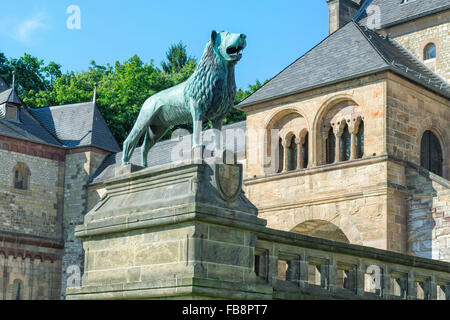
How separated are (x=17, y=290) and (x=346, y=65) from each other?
1927 centimetres

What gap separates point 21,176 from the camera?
123 ft

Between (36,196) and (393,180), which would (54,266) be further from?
(393,180)

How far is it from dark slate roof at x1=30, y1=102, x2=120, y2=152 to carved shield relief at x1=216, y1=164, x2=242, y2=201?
94.6 ft

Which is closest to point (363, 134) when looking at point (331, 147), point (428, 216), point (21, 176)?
point (331, 147)

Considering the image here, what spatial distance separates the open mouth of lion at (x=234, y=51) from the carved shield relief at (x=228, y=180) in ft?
4.64

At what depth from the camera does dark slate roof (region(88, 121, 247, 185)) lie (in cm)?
3108

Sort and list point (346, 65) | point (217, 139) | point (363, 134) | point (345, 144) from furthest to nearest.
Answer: point (346, 65) < point (345, 144) < point (363, 134) < point (217, 139)

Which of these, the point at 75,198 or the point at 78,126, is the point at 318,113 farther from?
the point at 78,126

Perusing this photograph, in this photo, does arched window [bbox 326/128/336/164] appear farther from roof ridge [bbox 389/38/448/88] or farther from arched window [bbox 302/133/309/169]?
roof ridge [bbox 389/38/448/88]

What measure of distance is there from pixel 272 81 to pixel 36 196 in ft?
51.2

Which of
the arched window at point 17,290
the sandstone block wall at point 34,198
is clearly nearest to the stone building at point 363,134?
the sandstone block wall at point 34,198

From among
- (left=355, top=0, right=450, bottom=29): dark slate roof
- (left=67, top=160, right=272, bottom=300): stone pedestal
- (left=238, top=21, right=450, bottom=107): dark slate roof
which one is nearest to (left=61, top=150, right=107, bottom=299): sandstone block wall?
(left=238, top=21, right=450, bottom=107): dark slate roof

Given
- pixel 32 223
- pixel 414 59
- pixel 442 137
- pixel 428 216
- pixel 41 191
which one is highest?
pixel 414 59
